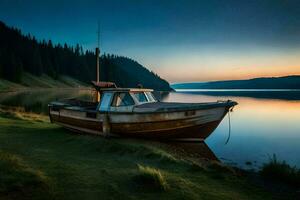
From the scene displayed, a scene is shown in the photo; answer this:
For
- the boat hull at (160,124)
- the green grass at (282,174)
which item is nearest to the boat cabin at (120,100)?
the boat hull at (160,124)

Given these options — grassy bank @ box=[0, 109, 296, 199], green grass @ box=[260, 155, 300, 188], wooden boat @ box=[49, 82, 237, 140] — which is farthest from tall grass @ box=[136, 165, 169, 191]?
wooden boat @ box=[49, 82, 237, 140]

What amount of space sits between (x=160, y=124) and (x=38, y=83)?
343ft

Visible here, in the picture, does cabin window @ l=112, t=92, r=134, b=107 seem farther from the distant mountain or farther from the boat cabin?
the distant mountain

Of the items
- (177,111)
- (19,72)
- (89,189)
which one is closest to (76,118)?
(177,111)

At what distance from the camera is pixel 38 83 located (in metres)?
110

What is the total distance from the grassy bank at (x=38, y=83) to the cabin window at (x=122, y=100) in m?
76.3

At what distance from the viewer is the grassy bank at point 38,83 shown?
294 feet

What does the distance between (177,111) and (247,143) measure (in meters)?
7.80

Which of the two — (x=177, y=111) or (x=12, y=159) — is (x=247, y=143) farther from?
(x=12, y=159)

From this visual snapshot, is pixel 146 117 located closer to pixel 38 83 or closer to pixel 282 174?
pixel 282 174

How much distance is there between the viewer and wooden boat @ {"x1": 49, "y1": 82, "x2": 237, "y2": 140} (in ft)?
48.4

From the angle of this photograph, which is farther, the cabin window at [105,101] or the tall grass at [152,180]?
the cabin window at [105,101]

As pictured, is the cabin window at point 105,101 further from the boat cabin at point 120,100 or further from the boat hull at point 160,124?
the boat hull at point 160,124

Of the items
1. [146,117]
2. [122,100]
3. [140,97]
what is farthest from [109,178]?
[140,97]
